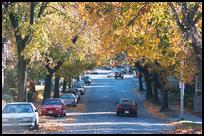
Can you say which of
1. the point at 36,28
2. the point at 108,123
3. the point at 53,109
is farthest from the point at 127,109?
the point at 36,28

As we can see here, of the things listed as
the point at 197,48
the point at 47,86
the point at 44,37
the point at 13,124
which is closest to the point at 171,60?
the point at 44,37

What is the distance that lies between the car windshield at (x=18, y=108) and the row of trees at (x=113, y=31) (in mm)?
2193

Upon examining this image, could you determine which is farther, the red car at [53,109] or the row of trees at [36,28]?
A: the red car at [53,109]

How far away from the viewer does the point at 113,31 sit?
25.1 metres

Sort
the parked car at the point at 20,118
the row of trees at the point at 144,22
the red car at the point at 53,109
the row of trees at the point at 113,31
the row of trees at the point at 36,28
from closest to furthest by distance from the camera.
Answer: the row of trees at the point at 144,22
the row of trees at the point at 113,31
the parked car at the point at 20,118
the row of trees at the point at 36,28
the red car at the point at 53,109

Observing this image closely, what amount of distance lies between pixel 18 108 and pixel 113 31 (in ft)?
29.6

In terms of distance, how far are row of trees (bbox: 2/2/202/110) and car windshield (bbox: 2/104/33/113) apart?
219 cm

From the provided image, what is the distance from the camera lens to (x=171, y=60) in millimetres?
35219

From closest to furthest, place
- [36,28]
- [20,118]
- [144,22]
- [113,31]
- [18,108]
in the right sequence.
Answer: [144,22] < [113,31] < [20,118] < [36,28] < [18,108]

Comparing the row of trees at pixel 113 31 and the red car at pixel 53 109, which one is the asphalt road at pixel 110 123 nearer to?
the red car at pixel 53 109

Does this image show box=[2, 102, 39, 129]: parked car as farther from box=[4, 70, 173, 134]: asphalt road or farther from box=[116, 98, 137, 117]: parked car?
A: box=[116, 98, 137, 117]: parked car

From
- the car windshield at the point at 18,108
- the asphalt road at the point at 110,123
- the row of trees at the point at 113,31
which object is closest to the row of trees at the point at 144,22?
the row of trees at the point at 113,31

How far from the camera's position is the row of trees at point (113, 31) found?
76.1ft

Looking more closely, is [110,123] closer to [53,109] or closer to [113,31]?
[53,109]
